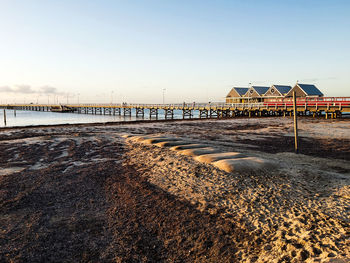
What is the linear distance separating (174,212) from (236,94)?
183 ft

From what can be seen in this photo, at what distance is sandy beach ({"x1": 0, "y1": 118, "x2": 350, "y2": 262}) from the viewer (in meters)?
3.68

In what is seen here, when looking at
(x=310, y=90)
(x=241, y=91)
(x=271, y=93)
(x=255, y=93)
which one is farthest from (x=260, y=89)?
(x=310, y=90)

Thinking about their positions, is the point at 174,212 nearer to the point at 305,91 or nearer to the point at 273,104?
the point at 273,104

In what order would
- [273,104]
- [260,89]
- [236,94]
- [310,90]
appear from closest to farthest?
[273,104]
[310,90]
[260,89]
[236,94]

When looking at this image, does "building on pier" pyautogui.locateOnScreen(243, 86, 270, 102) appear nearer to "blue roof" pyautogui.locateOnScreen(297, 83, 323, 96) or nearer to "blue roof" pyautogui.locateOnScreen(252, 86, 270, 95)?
"blue roof" pyautogui.locateOnScreen(252, 86, 270, 95)

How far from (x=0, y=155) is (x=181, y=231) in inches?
401

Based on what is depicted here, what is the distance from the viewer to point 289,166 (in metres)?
7.75

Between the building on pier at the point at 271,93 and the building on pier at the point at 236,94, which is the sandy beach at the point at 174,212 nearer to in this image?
the building on pier at the point at 271,93

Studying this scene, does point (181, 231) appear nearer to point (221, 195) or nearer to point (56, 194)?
point (221, 195)

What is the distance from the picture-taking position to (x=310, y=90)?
149ft

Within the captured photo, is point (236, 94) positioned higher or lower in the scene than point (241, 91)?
lower

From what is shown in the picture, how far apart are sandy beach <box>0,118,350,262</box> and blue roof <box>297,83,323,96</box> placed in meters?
41.6

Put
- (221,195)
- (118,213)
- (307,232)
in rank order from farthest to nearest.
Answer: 1. (221,195)
2. (118,213)
3. (307,232)

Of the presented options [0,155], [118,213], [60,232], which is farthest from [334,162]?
[0,155]
